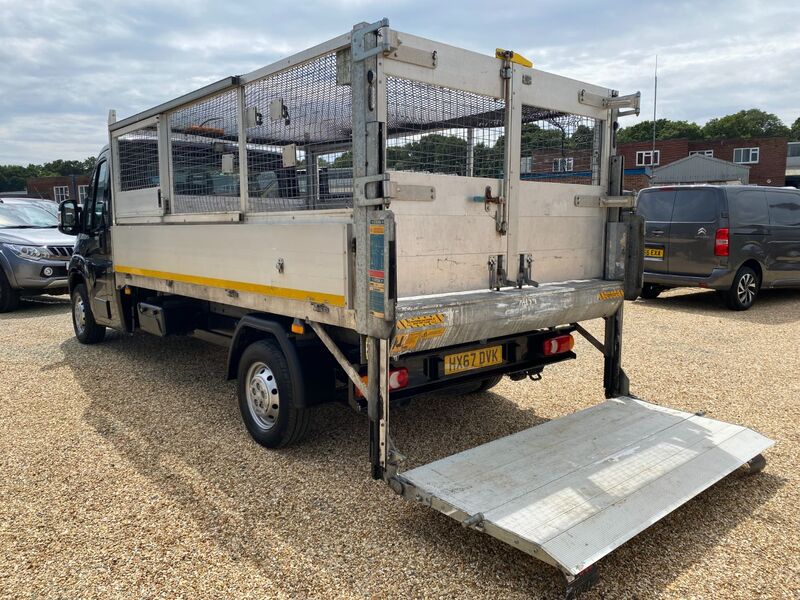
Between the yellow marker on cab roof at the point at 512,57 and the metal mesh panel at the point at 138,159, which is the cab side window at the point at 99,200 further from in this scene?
the yellow marker on cab roof at the point at 512,57

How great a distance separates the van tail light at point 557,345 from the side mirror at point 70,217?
5885mm

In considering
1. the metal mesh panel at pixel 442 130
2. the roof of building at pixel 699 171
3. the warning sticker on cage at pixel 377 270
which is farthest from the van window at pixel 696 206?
the roof of building at pixel 699 171

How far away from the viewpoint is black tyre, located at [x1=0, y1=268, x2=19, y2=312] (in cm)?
1053

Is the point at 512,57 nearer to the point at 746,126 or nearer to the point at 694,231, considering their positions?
the point at 694,231

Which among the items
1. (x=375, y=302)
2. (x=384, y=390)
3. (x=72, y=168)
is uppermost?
(x=72, y=168)

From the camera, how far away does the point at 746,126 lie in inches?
2881

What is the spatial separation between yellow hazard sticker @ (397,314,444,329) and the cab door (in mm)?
4471

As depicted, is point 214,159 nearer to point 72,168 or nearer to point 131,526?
point 131,526

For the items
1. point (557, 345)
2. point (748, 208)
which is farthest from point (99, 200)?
point (748, 208)

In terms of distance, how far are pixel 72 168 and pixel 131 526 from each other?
71.9m

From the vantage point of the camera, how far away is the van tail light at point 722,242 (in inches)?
368

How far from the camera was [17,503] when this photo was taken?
11.6 ft

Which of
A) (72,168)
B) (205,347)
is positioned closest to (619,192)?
(205,347)

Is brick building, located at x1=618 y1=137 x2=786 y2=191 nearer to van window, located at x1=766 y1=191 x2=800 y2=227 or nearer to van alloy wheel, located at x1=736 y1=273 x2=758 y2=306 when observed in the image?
van window, located at x1=766 y1=191 x2=800 y2=227
